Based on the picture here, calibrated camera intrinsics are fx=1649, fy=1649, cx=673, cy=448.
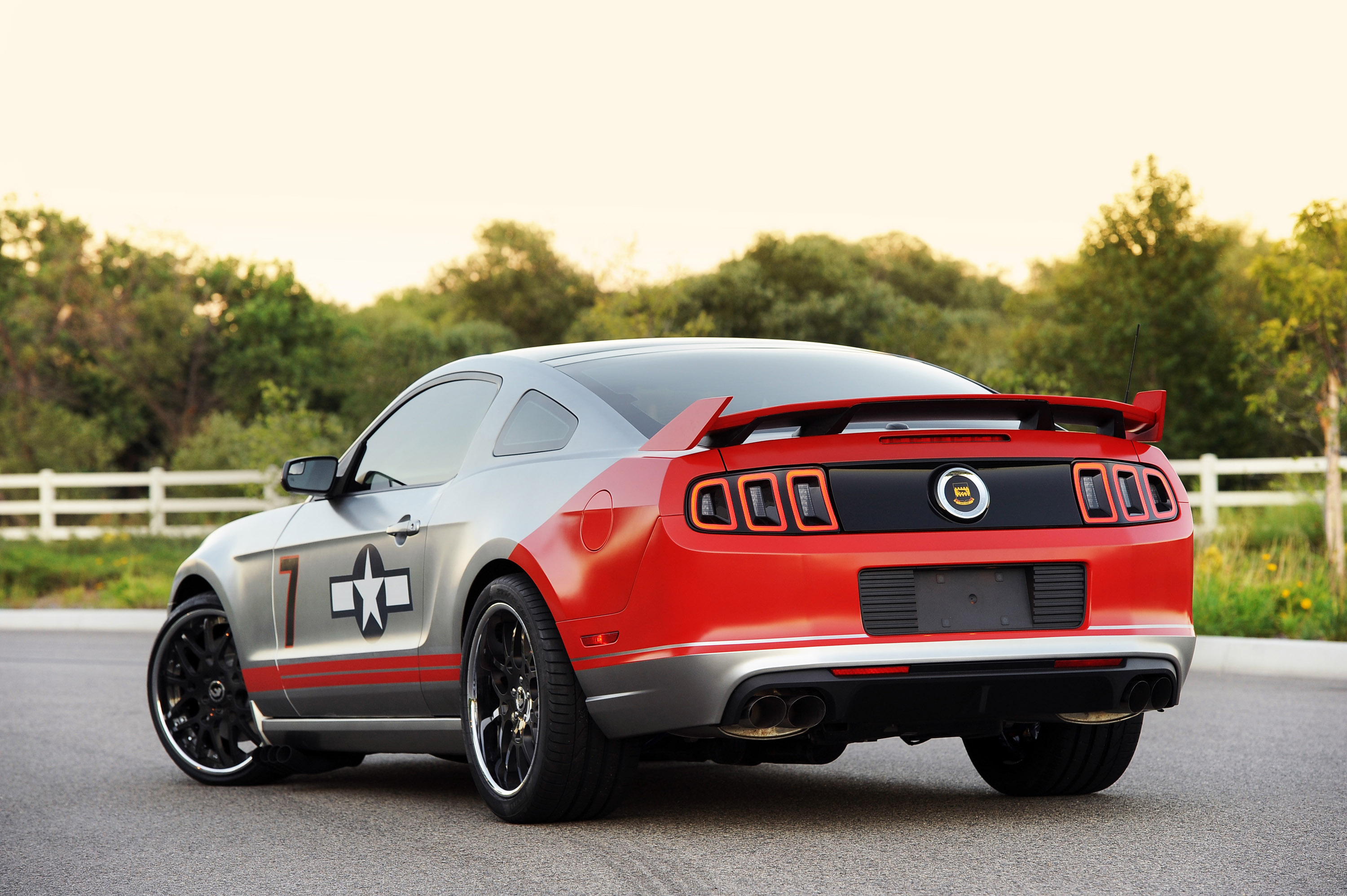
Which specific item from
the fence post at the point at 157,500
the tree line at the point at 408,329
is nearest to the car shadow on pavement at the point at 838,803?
the fence post at the point at 157,500

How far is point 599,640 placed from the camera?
4832 mm

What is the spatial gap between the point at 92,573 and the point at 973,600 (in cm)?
1814

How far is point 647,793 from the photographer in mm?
6117

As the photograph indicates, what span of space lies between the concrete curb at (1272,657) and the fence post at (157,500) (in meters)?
17.8

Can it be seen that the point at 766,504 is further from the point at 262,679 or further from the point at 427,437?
the point at 262,679

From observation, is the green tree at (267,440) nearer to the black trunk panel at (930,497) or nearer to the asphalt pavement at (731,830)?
the asphalt pavement at (731,830)

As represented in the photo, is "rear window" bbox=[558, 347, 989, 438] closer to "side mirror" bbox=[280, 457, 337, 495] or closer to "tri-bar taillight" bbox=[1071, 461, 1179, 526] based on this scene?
"tri-bar taillight" bbox=[1071, 461, 1179, 526]

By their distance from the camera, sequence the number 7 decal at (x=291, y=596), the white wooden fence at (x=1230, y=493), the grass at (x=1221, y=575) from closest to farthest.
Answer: the number 7 decal at (x=291, y=596) → the grass at (x=1221, y=575) → the white wooden fence at (x=1230, y=493)

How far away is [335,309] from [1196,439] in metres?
26.3

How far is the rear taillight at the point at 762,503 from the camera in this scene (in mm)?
4676

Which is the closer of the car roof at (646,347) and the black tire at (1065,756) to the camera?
the black tire at (1065,756)

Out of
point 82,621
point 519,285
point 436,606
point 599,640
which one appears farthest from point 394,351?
point 599,640

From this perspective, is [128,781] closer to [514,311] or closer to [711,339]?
[711,339]

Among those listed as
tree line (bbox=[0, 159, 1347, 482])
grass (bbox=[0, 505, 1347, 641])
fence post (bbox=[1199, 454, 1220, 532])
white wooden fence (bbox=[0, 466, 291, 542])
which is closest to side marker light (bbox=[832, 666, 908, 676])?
grass (bbox=[0, 505, 1347, 641])
